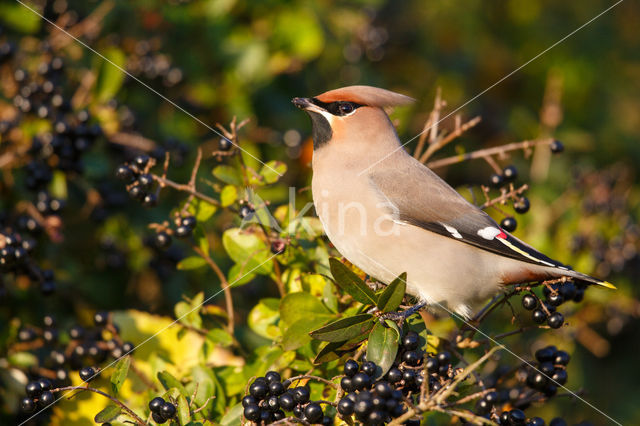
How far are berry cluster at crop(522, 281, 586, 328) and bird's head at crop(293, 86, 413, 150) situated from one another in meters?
0.97

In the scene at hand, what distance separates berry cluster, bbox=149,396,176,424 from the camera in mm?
2029

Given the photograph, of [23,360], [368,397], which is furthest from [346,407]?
[23,360]

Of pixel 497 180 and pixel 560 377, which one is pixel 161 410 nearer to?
pixel 560 377

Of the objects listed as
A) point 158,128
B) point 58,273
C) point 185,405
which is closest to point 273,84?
point 158,128

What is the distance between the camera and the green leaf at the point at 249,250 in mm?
2561

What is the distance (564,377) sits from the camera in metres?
2.46

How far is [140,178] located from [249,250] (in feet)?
1.63

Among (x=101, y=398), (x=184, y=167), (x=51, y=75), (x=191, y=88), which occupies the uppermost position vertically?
(x=51, y=75)

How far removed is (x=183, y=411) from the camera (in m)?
2.12

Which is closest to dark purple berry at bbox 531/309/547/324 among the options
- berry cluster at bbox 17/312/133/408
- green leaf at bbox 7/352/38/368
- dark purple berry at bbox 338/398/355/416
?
dark purple berry at bbox 338/398/355/416

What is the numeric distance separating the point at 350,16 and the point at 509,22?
163cm

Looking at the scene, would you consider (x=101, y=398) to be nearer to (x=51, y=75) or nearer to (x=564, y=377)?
(x=51, y=75)

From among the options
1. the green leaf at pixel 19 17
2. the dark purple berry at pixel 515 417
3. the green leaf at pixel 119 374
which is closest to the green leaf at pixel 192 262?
the green leaf at pixel 119 374

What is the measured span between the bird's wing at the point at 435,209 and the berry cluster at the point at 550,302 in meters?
0.19
